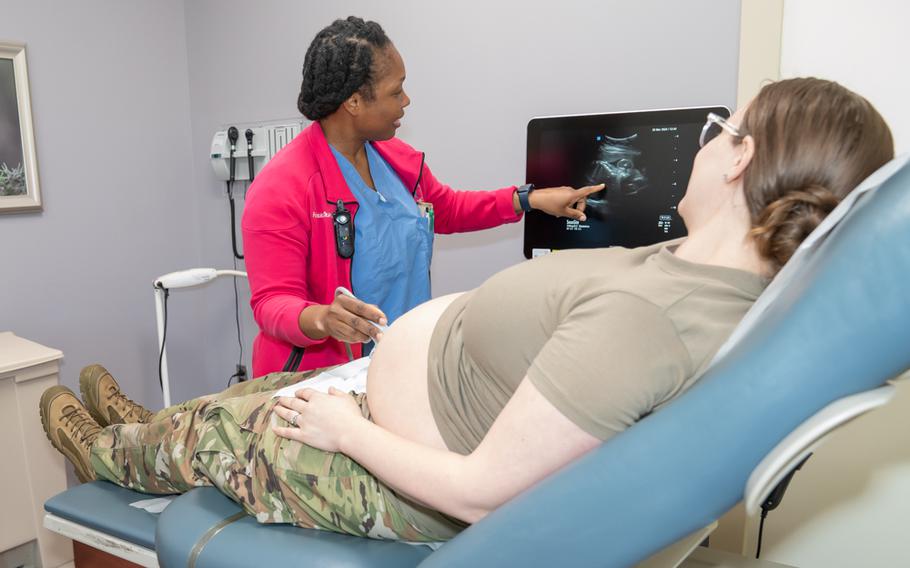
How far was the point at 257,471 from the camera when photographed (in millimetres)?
1113

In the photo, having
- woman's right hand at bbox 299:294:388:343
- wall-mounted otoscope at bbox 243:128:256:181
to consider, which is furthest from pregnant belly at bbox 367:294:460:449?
wall-mounted otoscope at bbox 243:128:256:181

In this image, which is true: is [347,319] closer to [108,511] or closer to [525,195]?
[108,511]

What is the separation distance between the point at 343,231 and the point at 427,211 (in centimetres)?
29

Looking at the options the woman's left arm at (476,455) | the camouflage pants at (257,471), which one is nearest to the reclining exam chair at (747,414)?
the woman's left arm at (476,455)

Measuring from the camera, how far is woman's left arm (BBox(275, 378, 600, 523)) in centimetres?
78

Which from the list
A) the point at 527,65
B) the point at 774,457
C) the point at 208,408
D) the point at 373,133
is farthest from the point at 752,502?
the point at 527,65

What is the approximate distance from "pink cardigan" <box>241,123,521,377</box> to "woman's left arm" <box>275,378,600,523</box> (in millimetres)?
514

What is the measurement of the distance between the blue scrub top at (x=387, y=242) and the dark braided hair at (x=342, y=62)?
15 cm

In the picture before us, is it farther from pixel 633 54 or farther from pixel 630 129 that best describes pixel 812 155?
pixel 633 54

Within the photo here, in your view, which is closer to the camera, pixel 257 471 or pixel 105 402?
pixel 257 471

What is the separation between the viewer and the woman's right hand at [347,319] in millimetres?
1288

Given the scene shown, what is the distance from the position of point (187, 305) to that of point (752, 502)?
2592mm

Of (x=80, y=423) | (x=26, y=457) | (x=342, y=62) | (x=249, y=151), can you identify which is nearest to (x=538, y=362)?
(x=342, y=62)

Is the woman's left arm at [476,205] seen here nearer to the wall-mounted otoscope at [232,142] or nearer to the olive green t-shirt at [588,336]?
the olive green t-shirt at [588,336]
